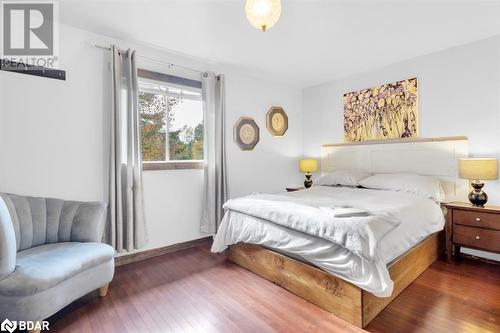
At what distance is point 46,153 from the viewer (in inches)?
94.8

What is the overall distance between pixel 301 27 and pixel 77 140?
2544 millimetres

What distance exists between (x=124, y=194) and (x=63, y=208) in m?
0.61

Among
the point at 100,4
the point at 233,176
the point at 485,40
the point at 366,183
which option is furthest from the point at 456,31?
the point at 100,4

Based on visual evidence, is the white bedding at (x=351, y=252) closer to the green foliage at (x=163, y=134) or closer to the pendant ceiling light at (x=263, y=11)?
the green foliage at (x=163, y=134)

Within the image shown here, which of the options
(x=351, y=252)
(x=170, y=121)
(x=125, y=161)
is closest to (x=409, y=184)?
(x=351, y=252)

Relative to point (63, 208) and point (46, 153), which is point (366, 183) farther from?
point (46, 153)

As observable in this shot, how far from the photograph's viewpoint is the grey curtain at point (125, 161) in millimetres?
2648

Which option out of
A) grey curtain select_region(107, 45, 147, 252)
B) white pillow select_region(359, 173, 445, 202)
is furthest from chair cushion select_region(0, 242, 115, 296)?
white pillow select_region(359, 173, 445, 202)

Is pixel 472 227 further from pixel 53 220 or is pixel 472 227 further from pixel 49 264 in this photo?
pixel 53 220

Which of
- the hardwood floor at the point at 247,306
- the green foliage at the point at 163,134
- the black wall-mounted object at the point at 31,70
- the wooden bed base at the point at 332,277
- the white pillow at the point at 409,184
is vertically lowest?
the hardwood floor at the point at 247,306

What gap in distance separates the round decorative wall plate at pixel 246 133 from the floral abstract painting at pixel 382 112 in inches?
58.9

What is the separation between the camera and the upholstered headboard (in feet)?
10.1

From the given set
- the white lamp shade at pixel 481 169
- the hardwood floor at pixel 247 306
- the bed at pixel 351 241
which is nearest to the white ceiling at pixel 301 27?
the bed at pixel 351 241

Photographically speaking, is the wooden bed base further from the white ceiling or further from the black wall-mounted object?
the black wall-mounted object
